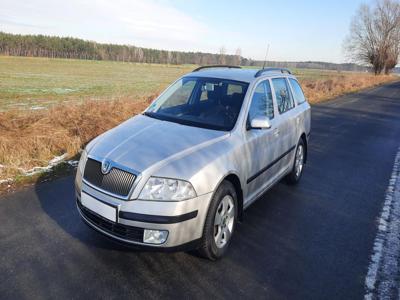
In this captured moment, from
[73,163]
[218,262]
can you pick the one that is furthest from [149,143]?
[73,163]

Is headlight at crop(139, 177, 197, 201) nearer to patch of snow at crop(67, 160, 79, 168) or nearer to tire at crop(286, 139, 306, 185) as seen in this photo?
tire at crop(286, 139, 306, 185)

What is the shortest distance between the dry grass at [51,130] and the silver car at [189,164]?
118 inches

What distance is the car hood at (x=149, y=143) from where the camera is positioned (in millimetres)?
3055

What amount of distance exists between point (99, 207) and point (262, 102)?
97.5 inches

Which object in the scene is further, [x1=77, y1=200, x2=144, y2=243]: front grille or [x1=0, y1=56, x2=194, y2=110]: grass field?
[x1=0, y1=56, x2=194, y2=110]: grass field

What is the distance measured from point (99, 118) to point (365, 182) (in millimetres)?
6309

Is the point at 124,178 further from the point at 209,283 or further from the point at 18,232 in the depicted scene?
the point at 18,232

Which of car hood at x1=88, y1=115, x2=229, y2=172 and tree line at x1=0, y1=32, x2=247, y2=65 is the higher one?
tree line at x1=0, y1=32, x2=247, y2=65

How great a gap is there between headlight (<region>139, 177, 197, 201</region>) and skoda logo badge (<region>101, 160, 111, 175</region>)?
43 centimetres

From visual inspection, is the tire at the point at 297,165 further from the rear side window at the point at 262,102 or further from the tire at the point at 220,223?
the tire at the point at 220,223

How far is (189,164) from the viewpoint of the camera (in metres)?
3.02

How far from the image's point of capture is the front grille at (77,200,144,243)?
9.53 ft

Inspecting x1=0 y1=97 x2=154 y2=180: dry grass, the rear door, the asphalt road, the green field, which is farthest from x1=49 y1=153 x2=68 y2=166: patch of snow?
the green field

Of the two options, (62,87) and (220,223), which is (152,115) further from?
(62,87)
